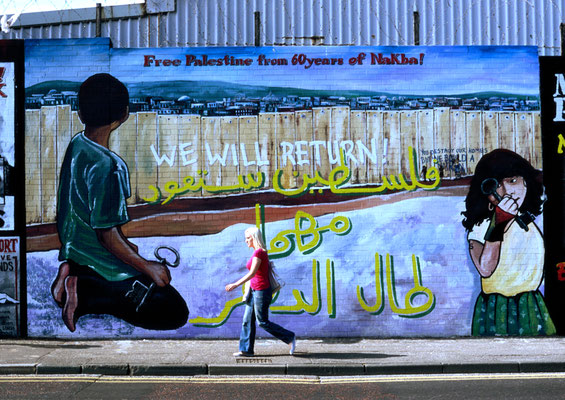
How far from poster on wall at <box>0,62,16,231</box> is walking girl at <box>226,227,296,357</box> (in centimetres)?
388

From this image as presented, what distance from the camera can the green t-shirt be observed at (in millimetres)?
10719

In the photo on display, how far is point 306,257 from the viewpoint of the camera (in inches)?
426

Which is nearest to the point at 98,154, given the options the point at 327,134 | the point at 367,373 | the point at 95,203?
the point at 95,203

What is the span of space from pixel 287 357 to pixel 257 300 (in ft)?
2.82

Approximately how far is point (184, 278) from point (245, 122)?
8.43 ft

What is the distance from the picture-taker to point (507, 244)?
10.9m

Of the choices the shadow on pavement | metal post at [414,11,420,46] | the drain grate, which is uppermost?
metal post at [414,11,420,46]

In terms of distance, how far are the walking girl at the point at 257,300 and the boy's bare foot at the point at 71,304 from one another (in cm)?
282

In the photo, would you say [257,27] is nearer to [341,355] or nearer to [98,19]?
[98,19]

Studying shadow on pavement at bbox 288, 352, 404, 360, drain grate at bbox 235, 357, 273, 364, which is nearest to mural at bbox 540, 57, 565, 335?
shadow on pavement at bbox 288, 352, 404, 360

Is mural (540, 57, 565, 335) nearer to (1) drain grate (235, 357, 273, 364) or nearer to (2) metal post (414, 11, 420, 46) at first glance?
(2) metal post (414, 11, 420, 46)

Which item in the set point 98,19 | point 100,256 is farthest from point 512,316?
point 98,19

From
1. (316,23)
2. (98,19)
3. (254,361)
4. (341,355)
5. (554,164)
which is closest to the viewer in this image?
(254,361)

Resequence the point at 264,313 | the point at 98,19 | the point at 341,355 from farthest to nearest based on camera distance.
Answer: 1. the point at 98,19
2. the point at 341,355
3. the point at 264,313
